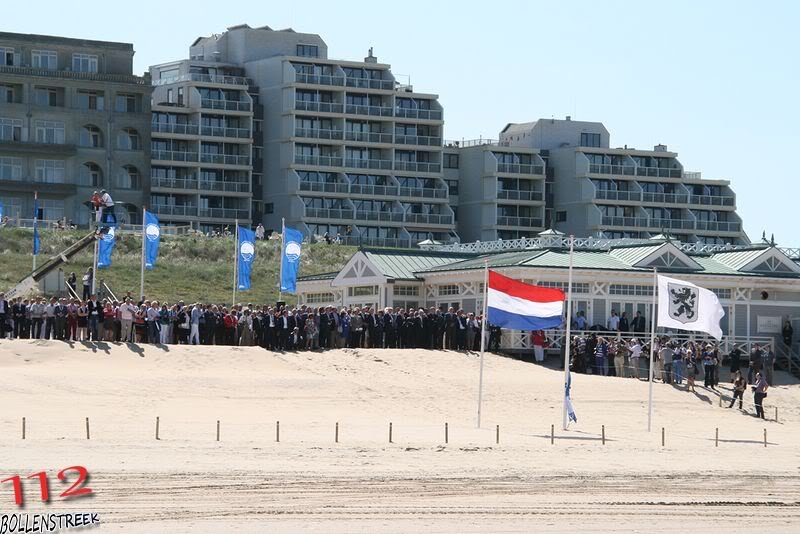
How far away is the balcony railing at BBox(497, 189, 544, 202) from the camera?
4744 inches

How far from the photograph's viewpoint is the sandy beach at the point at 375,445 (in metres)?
27.6

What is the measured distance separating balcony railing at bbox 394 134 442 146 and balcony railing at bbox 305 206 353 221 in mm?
6809

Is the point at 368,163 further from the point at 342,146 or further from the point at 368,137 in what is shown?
the point at 342,146

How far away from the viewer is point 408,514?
2736 cm

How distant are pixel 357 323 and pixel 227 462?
21653 millimetres

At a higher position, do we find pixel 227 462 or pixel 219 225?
pixel 219 225

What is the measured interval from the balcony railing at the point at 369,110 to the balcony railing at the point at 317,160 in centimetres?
353

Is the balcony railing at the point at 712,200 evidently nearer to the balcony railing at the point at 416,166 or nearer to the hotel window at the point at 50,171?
the balcony railing at the point at 416,166

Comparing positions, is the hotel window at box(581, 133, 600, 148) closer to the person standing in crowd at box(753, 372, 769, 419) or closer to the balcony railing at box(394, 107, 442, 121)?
the balcony railing at box(394, 107, 442, 121)

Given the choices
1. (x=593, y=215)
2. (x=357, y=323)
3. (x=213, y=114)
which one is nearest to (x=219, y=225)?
(x=213, y=114)

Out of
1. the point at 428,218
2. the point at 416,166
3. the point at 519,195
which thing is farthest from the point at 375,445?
the point at 519,195

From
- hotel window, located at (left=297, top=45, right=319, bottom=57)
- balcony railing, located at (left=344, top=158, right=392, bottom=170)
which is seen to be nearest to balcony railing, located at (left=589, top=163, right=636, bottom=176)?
balcony railing, located at (left=344, top=158, right=392, bottom=170)

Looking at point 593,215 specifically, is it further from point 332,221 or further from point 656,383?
point 656,383

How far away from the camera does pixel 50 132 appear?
343 feet
